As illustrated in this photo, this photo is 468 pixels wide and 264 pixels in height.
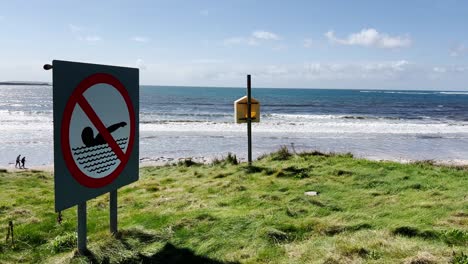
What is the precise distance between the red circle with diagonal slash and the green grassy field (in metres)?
0.77

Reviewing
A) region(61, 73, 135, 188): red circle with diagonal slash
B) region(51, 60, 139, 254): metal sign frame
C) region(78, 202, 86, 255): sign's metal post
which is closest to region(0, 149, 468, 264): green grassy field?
region(78, 202, 86, 255): sign's metal post

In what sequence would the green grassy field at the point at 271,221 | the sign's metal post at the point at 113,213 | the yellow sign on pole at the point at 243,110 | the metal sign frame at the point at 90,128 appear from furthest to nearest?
the yellow sign on pole at the point at 243,110 → the sign's metal post at the point at 113,213 → the green grassy field at the point at 271,221 → the metal sign frame at the point at 90,128

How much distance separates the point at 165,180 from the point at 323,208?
5.32m

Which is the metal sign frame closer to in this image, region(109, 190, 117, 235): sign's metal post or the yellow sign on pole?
region(109, 190, 117, 235): sign's metal post

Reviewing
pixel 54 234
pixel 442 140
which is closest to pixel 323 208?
pixel 54 234

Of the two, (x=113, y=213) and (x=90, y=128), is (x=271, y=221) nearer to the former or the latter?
(x=113, y=213)

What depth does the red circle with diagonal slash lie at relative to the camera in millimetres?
4078

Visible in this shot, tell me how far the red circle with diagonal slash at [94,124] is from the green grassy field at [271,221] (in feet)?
2.54

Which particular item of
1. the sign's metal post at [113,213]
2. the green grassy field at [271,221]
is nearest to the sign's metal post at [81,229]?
the green grassy field at [271,221]

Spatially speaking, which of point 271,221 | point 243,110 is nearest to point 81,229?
point 271,221

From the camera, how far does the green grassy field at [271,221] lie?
4418 mm

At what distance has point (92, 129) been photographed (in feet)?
14.6

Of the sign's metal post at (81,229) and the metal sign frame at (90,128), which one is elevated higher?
the metal sign frame at (90,128)

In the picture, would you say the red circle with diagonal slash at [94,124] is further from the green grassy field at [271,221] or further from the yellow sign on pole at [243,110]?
the yellow sign on pole at [243,110]
